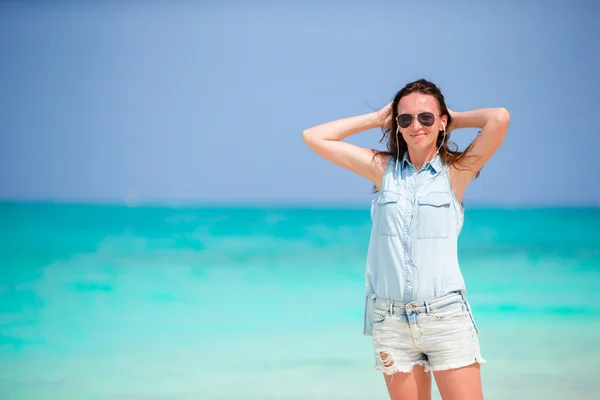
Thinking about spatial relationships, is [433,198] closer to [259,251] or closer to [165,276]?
[165,276]

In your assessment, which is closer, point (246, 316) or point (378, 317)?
point (378, 317)

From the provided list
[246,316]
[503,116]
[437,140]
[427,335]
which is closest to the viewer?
[427,335]

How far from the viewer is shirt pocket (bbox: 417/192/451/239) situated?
7.85 feet

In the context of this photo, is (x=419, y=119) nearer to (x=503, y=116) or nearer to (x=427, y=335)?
(x=503, y=116)

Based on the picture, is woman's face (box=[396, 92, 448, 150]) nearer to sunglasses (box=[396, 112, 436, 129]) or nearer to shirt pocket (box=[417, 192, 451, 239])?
sunglasses (box=[396, 112, 436, 129])

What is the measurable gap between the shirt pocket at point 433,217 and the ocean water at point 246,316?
1.96 meters

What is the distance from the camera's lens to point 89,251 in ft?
36.2

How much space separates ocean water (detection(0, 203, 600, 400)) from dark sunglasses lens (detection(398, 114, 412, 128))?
6.69 feet

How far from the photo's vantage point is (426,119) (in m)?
2.46

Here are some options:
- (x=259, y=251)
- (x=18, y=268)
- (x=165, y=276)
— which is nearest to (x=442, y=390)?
(x=165, y=276)

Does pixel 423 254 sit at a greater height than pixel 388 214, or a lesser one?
lesser

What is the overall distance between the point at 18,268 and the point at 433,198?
758 cm

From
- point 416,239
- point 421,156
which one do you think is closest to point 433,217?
point 416,239

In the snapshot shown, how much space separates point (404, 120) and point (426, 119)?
0.21ft
